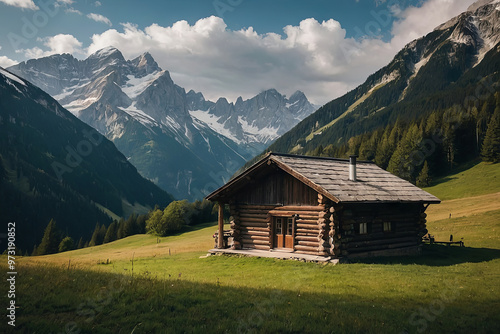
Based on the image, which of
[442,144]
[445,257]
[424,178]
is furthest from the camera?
[442,144]

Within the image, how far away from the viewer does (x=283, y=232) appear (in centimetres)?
2397

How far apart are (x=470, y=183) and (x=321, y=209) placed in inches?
2422

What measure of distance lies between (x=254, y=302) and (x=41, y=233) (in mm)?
166674

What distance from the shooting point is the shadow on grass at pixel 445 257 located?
2166 cm

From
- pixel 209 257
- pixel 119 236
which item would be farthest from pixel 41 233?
pixel 209 257

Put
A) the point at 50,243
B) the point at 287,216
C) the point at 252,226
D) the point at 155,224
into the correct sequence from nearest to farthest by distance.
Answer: the point at 287,216 → the point at 252,226 → the point at 155,224 → the point at 50,243

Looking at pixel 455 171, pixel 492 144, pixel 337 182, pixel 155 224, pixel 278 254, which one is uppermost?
pixel 492 144

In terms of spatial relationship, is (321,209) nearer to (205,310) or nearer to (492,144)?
(205,310)

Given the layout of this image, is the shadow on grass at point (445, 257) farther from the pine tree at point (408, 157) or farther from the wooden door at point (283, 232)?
the pine tree at point (408, 157)

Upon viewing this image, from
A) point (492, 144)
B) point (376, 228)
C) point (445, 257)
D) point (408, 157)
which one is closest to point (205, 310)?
point (376, 228)

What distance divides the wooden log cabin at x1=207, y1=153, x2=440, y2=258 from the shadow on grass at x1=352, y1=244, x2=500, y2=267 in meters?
0.93

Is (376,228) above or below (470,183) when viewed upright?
below

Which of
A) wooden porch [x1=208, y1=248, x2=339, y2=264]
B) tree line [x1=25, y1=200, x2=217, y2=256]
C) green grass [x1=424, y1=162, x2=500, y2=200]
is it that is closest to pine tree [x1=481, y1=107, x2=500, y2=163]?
green grass [x1=424, y1=162, x2=500, y2=200]

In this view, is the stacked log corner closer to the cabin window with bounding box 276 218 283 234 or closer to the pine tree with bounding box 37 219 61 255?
the cabin window with bounding box 276 218 283 234
